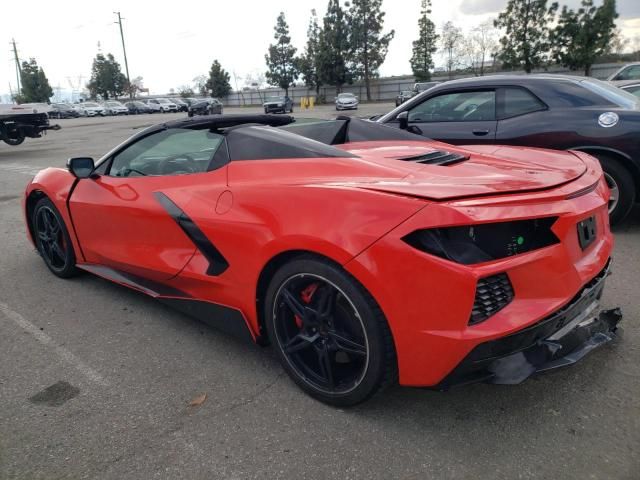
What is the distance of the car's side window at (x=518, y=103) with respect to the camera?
5016 mm

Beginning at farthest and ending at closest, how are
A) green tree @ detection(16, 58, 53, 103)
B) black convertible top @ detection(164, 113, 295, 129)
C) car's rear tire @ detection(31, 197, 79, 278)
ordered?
green tree @ detection(16, 58, 53, 103) < car's rear tire @ detection(31, 197, 79, 278) < black convertible top @ detection(164, 113, 295, 129)

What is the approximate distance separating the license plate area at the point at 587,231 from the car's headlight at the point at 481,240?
0.82 feet

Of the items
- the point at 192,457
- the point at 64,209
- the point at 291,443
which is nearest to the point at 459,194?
the point at 291,443

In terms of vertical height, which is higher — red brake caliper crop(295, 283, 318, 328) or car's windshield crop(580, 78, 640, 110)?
car's windshield crop(580, 78, 640, 110)

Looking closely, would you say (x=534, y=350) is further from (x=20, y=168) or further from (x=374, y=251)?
(x=20, y=168)

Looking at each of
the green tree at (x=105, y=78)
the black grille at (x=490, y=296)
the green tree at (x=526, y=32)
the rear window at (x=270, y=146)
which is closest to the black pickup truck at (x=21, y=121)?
the rear window at (x=270, y=146)

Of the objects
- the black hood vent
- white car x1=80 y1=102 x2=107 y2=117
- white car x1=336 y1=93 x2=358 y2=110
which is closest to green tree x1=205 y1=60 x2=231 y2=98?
white car x1=80 y1=102 x2=107 y2=117

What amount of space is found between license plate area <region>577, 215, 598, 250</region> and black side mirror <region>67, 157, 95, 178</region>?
10.4 feet

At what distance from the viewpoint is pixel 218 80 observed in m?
69.2

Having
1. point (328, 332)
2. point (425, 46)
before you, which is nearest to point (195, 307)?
point (328, 332)

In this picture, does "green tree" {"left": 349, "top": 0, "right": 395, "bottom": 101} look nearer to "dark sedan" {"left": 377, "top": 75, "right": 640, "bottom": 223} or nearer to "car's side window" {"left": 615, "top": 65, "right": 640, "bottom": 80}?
"car's side window" {"left": 615, "top": 65, "right": 640, "bottom": 80}

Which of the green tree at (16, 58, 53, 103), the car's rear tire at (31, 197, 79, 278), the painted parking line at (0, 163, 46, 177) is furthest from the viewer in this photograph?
the green tree at (16, 58, 53, 103)

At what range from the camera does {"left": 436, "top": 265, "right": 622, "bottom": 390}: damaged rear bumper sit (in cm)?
185

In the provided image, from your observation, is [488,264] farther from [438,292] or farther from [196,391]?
[196,391]
